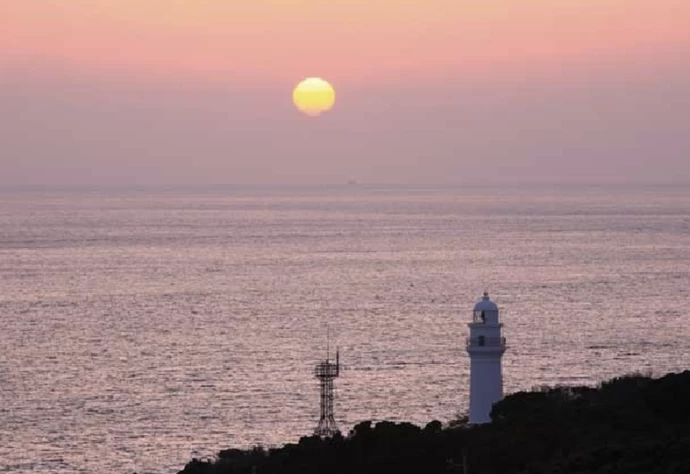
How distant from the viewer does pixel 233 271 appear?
126 metres

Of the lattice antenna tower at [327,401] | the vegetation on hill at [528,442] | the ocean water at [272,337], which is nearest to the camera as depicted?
the vegetation on hill at [528,442]

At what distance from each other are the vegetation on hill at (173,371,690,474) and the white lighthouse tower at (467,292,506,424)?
50 centimetres

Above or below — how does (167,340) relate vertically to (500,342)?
above

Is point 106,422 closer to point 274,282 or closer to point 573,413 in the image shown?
point 573,413

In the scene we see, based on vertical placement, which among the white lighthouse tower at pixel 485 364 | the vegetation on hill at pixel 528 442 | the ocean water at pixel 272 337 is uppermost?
the ocean water at pixel 272 337

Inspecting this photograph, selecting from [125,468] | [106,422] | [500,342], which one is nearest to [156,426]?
[106,422]

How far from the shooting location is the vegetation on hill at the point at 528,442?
103ft

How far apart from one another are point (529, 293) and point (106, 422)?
5221 cm

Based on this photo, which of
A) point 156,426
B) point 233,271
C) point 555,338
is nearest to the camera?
point 156,426

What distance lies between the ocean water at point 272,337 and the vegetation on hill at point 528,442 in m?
11.5

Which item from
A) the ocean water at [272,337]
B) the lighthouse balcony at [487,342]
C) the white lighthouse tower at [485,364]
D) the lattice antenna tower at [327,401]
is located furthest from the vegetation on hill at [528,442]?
the ocean water at [272,337]

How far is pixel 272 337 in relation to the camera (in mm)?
76938

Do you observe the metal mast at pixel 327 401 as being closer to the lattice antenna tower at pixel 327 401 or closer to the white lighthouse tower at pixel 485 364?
the lattice antenna tower at pixel 327 401

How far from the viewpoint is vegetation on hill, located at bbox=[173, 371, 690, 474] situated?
3130 cm
